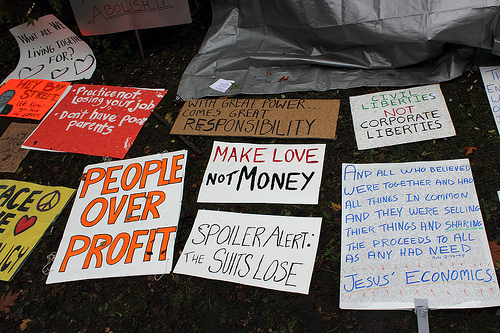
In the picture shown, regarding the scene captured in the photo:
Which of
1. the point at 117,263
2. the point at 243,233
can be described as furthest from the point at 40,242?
the point at 243,233

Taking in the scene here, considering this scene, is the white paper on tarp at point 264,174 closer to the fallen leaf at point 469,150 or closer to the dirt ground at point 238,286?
the dirt ground at point 238,286

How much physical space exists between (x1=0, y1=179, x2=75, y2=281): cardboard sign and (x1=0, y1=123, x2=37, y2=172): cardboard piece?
0.58ft

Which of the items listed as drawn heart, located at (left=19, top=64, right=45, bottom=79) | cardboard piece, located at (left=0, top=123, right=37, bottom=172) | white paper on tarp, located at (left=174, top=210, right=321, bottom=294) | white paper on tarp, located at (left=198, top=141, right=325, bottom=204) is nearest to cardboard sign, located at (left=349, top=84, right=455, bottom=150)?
white paper on tarp, located at (left=198, top=141, right=325, bottom=204)

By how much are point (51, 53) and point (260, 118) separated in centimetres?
234

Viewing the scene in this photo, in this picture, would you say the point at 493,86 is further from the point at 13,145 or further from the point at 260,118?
the point at 13,145

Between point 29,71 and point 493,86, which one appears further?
point 29,71

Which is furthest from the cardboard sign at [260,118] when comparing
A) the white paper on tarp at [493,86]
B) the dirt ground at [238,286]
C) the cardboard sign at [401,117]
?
the white paper on tarp at [493,86]

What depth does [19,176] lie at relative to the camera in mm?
2963

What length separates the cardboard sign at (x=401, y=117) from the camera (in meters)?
2.42

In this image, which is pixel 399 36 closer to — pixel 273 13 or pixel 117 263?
pixel 273 13

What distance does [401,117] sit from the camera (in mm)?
2506

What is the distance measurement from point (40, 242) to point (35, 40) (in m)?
2.28

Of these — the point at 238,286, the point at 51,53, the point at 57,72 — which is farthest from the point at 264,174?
the point at 51,53

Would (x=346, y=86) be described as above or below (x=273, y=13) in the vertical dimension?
below
